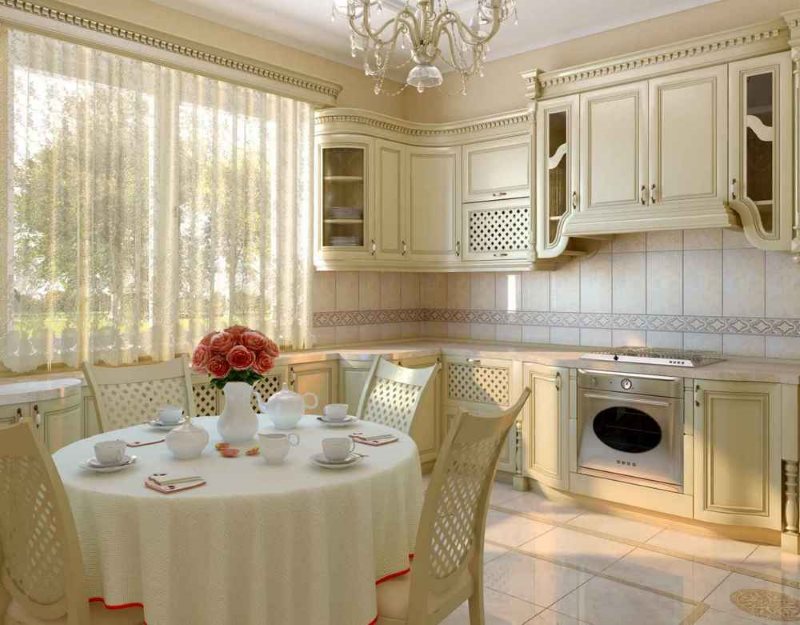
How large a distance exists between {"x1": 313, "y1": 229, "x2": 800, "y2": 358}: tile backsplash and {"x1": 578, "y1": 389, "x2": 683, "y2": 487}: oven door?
26.1 inches

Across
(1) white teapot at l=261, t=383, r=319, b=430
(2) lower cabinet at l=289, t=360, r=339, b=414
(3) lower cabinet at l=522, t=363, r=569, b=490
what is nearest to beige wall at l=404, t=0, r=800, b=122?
(3) lower cabinet at l=522, t=363, r=569, b=490

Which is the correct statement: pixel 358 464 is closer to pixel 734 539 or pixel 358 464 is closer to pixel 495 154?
pixel 734 539

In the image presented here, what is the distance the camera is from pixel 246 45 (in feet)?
14.0

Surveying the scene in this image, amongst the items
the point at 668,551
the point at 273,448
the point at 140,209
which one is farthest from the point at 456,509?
the point at 140,209

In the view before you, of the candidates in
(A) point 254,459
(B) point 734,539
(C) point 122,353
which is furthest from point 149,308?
(B) point 734,539

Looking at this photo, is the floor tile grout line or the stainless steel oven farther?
the stainless steel oven

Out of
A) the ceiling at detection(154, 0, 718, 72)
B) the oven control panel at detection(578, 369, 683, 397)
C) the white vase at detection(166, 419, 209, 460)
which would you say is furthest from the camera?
the ceiling at detection(154, 0, 718, 72)

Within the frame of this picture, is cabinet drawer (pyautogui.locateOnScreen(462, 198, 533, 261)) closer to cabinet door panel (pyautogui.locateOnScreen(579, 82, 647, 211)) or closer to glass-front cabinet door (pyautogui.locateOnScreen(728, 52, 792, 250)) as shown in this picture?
cabinet door panel (pyautogui.locateOnScreen(579, 82, 647, 211))

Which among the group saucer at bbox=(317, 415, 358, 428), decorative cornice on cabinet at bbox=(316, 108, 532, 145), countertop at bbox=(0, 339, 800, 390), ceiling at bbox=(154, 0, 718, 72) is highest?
ceiling at bbox=(154, 0, 718, 72)

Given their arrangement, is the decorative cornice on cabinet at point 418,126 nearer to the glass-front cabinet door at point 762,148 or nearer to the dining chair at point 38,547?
the glass-front cabinet door at point 762,148

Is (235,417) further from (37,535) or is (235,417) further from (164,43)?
(164,43)

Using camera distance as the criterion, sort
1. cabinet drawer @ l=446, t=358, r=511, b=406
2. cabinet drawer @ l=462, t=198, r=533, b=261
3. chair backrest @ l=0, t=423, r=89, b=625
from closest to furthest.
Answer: chair backrest @ l=0, t=423, r=89, b=625 → cabinet drawer @ l=446, t=358, r=511, b=406 → cabinet drawer @ l=462, t=198, r=533, b=261

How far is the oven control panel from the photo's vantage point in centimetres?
352

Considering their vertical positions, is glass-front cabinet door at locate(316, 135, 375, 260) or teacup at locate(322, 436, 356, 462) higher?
glass-front cabinet door at locate(316, 135, 375, 260)
